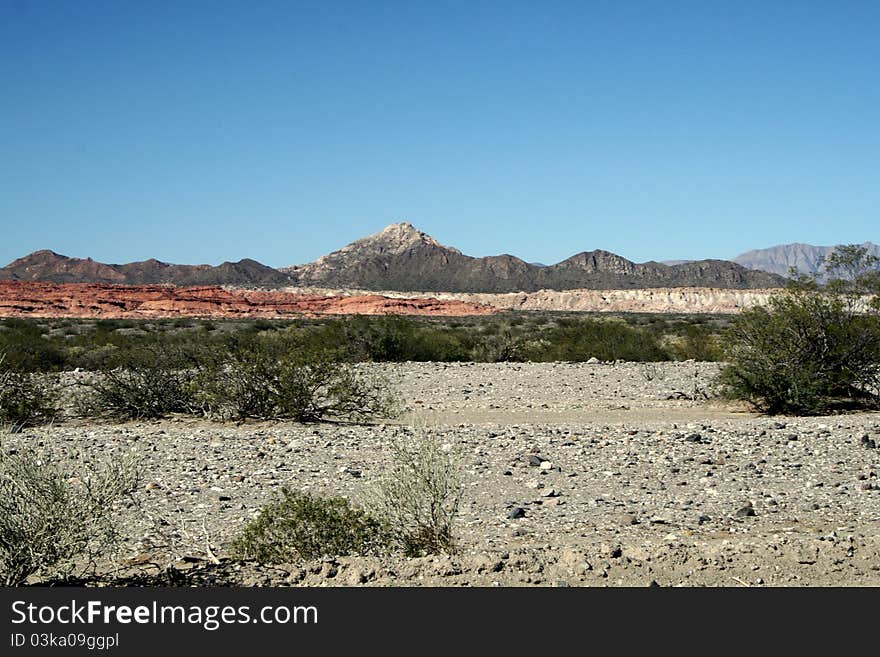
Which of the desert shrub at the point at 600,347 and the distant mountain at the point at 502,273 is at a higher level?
the distant mountain at the point at 502,273

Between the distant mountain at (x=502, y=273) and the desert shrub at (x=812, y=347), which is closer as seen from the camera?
the desert shrub at (x=812, y=347)

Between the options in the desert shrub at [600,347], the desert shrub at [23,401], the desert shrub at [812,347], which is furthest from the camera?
the desert shrub at [600,347]

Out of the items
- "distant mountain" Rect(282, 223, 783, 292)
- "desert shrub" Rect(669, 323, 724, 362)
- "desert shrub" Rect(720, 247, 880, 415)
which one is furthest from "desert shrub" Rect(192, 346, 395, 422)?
"distant mountain" Rect(282, 223, 783, 292)

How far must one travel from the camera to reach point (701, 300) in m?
105

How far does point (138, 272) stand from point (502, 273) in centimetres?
6651

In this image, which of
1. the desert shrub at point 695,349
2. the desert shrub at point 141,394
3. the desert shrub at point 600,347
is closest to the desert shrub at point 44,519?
the desert shrub at point 141,394

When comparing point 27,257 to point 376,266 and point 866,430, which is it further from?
point 866,430

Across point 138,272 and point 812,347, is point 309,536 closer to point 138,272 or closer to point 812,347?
point 812,347

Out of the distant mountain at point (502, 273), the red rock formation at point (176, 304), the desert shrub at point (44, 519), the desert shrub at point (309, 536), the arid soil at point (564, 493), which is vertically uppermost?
the distant mountain at point (502, 273)

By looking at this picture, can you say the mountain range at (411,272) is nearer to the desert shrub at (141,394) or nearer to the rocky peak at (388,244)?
the rocky peak at (388,244)

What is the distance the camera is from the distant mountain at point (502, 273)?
4823 inches

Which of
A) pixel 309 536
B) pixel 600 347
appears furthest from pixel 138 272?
pixel 309 536

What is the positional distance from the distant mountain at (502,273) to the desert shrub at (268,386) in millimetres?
104568

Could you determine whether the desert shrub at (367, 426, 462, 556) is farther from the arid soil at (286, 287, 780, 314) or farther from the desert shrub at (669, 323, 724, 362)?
the arid soil at (286, 287, 780, 314)
